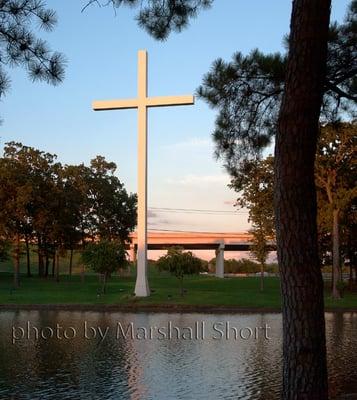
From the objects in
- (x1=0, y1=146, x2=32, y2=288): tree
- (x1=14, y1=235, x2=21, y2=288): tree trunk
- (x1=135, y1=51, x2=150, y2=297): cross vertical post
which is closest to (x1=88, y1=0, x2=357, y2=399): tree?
(x1=135, y1=51, x2=150, y2=297): cross vertical post

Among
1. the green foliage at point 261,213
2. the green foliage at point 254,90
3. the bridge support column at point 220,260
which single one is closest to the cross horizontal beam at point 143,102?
the green foliage at point 261,213

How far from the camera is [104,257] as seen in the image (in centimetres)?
4003

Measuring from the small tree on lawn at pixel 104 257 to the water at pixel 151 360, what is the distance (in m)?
15.9

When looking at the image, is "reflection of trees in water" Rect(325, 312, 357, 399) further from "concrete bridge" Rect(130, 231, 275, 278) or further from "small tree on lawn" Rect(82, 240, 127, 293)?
"concrete bridge" Rect(130, 231, 275, 278)

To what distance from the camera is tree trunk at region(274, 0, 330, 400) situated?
566cm

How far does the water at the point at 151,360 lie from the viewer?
1089 centimetres

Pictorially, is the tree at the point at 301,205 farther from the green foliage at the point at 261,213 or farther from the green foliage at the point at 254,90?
the green foliage at the point at 261,213

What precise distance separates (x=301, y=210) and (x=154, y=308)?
24.9m

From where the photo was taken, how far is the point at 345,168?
118ft

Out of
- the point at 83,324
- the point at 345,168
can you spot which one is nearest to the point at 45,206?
the point at 345,168

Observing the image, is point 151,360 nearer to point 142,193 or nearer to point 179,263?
point 142,193

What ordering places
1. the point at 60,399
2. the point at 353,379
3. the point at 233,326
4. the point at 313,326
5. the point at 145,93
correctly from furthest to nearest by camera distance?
1. the point at 145,93
2. the point at 233,326
3. the point at 353,379
4. the point at 60,399
5. the point at 313,326

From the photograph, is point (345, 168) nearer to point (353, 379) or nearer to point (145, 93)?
point (145, 93)

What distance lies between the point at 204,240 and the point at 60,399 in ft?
248
